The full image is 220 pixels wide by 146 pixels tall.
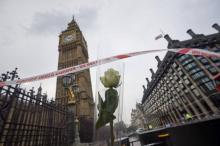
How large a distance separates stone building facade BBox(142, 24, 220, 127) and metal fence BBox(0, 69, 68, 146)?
80.5ft

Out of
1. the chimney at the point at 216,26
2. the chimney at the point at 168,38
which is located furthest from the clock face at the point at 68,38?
the chimney at the point at 216,26

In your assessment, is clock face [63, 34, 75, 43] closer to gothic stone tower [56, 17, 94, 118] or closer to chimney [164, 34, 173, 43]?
gothic stone tower [56, 17, 94, 118]

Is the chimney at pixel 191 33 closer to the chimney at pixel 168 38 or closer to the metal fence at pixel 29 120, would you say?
the chimney at pixel 168 38

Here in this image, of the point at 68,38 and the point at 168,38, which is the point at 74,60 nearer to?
the point at 68,38

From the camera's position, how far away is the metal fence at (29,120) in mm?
4359

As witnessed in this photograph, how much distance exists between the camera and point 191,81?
31.7 m

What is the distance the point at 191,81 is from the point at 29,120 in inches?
1354

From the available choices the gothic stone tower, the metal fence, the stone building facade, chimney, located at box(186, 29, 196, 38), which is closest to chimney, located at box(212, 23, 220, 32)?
the stone building facade

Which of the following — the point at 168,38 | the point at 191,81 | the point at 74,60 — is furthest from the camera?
the point at 168,38

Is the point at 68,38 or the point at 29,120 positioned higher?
the point at 68,38

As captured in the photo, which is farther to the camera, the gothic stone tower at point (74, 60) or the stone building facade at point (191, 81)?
the gothic stone tower at point (74, 60)

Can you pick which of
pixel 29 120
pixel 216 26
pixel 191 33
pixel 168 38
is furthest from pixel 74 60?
pixel 216 26

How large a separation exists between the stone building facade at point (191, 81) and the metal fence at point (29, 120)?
24.5 m

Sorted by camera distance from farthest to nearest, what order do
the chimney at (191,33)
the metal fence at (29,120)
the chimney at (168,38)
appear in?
1. the chimney at (168,38)
2. the chimney at (191,33)
3. the metal fence at (29,120)
